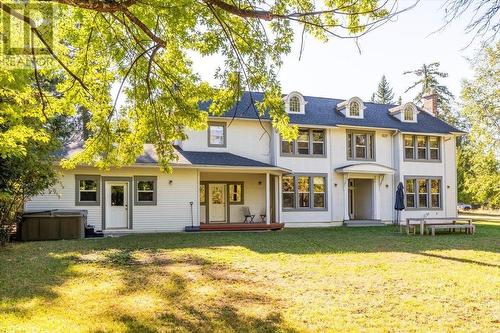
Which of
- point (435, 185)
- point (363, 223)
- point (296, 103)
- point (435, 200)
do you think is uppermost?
point (296, 103)

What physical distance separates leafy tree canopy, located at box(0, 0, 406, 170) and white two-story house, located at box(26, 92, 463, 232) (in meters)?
7.66

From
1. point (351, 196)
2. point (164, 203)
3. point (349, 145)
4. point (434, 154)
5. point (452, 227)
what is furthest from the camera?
point (351, 196)

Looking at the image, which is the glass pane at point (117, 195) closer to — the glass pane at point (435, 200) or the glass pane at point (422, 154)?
the glass pane at point (422, 154)

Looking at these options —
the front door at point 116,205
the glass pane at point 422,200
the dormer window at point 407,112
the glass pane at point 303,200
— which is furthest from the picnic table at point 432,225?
the front door at point 116,205

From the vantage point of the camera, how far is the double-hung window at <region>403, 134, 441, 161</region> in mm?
23391

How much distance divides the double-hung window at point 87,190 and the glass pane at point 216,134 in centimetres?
559

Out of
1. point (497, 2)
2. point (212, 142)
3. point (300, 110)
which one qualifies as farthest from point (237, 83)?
point (300, 110)

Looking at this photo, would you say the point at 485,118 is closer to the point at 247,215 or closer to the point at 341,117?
the point at 341,117

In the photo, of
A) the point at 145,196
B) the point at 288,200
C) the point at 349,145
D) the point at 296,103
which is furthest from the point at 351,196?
the point at 145,196

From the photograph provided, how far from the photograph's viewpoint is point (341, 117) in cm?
2267

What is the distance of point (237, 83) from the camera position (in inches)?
309

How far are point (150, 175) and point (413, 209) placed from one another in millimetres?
14128

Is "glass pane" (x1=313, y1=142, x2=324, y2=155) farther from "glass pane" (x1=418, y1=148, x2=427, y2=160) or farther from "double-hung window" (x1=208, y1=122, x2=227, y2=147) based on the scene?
"glass pane" (x1=418, y1=148, x2=427, y2=160)

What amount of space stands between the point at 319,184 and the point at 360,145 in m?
3.32
